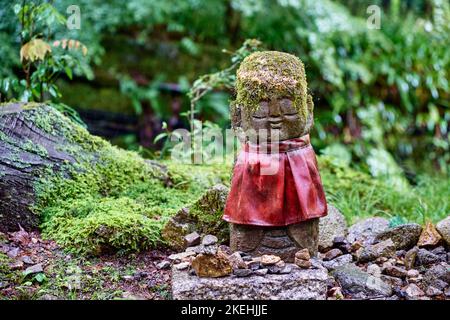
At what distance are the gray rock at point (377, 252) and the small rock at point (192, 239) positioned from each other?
3.17 ft

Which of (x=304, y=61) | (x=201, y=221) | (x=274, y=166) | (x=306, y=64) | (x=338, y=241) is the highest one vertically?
(x=304, y=61)

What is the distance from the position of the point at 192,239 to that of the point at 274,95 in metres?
0.98

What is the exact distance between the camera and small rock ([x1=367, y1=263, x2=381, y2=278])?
3656mm

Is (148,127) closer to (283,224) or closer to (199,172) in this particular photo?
(199,172)

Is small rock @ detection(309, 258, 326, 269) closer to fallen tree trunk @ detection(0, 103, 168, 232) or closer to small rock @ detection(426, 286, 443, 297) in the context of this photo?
small rock @ detection(426, 286, 443, 297)

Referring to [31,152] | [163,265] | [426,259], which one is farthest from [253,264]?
[31,152]

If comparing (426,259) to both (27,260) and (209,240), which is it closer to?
(209,240)

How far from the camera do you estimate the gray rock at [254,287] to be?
10.7 feet

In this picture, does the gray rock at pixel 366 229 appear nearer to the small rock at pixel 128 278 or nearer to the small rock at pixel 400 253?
the small rock at pixel 400 253

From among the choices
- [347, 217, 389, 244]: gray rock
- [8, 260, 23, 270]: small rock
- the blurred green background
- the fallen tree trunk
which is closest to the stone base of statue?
[347, 217, 389, 244]: gray rock

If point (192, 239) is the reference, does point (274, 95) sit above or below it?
above

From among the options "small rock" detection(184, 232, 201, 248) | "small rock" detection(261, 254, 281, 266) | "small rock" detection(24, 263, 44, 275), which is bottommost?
"small rock" detection(24, 263, 44, 275)

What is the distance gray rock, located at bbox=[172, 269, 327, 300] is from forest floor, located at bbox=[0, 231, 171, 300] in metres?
0.25

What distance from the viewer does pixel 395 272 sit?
11.9 feet
